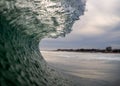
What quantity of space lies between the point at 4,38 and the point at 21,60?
1.02 metres

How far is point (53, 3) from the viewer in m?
8.53

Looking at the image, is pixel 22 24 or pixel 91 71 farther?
pixel 91 71

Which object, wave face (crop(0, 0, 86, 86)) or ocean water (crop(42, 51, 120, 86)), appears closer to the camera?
wave face (crop(0, 0, 86, 86))

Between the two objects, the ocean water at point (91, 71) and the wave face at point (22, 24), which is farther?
the ocean water at point (91, 71)

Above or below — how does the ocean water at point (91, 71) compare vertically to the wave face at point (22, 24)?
below

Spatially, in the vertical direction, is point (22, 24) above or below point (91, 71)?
A: above

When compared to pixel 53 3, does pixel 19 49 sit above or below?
below

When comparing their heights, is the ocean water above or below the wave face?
below

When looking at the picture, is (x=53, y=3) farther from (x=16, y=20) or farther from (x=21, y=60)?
(x=21, y=60)

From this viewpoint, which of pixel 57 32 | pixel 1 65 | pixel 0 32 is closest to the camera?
pixel 1 65

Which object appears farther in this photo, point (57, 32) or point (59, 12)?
point (57, 32)

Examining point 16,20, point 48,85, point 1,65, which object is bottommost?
point 48,85

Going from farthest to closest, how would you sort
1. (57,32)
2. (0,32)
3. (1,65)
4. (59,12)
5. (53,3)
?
(57,32) → (59,12) → (53,3) → (0,32) → (1,65)

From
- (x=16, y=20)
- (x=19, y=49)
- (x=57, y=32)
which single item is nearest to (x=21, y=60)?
(x=19, y=49)
